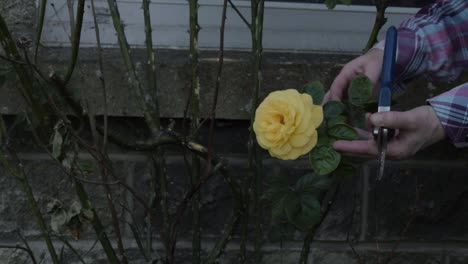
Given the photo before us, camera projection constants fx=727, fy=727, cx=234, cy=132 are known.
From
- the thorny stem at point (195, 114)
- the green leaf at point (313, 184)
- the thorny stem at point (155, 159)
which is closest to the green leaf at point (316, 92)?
the green leaf at point (313, 184)

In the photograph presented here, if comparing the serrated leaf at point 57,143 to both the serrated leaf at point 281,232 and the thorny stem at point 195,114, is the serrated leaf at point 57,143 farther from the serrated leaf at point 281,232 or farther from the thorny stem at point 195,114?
the serrated leaf at point 281,232

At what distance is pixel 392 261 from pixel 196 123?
77 centimetres

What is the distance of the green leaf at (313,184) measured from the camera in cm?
160

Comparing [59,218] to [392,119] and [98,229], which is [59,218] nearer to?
[98,229]

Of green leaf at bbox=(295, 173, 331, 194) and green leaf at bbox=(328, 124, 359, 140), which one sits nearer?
green leaf at bbox=(328, 124, 359, 140)

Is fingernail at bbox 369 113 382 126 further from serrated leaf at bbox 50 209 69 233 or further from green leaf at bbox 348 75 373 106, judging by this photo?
serrated leaf at bbox 50 209 69 233

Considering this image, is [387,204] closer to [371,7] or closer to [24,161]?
[371,7]

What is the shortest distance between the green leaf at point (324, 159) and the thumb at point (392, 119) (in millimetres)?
126

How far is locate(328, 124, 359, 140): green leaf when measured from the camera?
1.34m

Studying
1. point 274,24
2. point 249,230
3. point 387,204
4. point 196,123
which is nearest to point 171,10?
point 274,24

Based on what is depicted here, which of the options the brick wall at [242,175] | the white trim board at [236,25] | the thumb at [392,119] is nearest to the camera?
the thumb at [392,119]

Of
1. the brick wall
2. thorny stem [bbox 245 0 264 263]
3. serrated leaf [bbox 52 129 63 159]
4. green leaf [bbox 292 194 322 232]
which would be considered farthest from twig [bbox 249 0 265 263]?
serrated leaf [bbox 52 129 63 159]

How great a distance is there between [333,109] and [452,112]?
0.22m

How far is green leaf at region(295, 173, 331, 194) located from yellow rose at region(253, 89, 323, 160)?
0.28 meters
